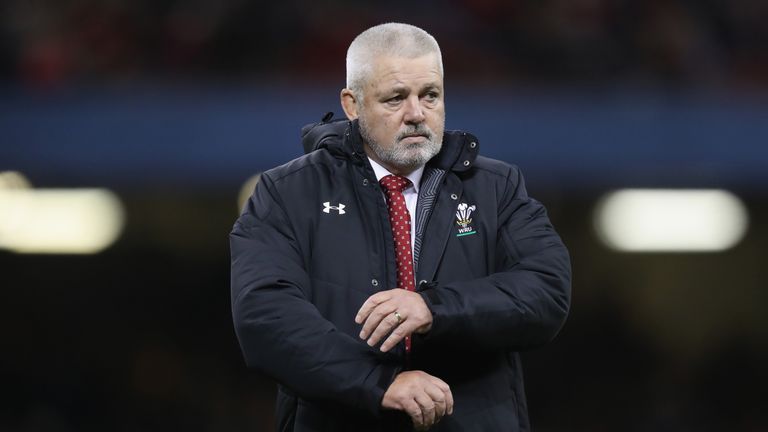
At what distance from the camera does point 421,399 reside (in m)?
2.58

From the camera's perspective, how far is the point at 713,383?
26.9 ft

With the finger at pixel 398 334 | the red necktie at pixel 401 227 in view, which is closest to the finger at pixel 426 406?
the finger at pixel 398 334

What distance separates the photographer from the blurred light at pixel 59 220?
781 cm

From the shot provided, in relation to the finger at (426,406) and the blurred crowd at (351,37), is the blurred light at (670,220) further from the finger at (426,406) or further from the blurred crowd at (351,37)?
the finger at (426,406)

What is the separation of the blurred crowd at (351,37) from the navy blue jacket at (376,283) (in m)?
4.59

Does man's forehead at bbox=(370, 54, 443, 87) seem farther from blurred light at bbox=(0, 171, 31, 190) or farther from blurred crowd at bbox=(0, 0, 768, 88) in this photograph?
blurred light at bbox=(0, 171, 31, 190)

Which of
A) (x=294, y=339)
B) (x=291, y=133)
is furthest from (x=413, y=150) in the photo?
(x=291, y=133)

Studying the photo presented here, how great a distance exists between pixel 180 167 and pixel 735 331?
12.8ft

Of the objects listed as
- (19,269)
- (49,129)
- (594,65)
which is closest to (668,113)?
(594,65)

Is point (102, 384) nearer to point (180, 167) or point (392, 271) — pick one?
point (180, 167)

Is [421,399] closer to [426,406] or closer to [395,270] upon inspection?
[426,406]

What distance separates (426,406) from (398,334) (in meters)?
0.15

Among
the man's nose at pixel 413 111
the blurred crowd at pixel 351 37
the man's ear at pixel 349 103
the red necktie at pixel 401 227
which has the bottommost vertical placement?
the red necktie at pixel 401 227

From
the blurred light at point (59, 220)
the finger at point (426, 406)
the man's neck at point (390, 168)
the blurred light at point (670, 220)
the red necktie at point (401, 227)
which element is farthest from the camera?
the blurred light at point (670, 220)
